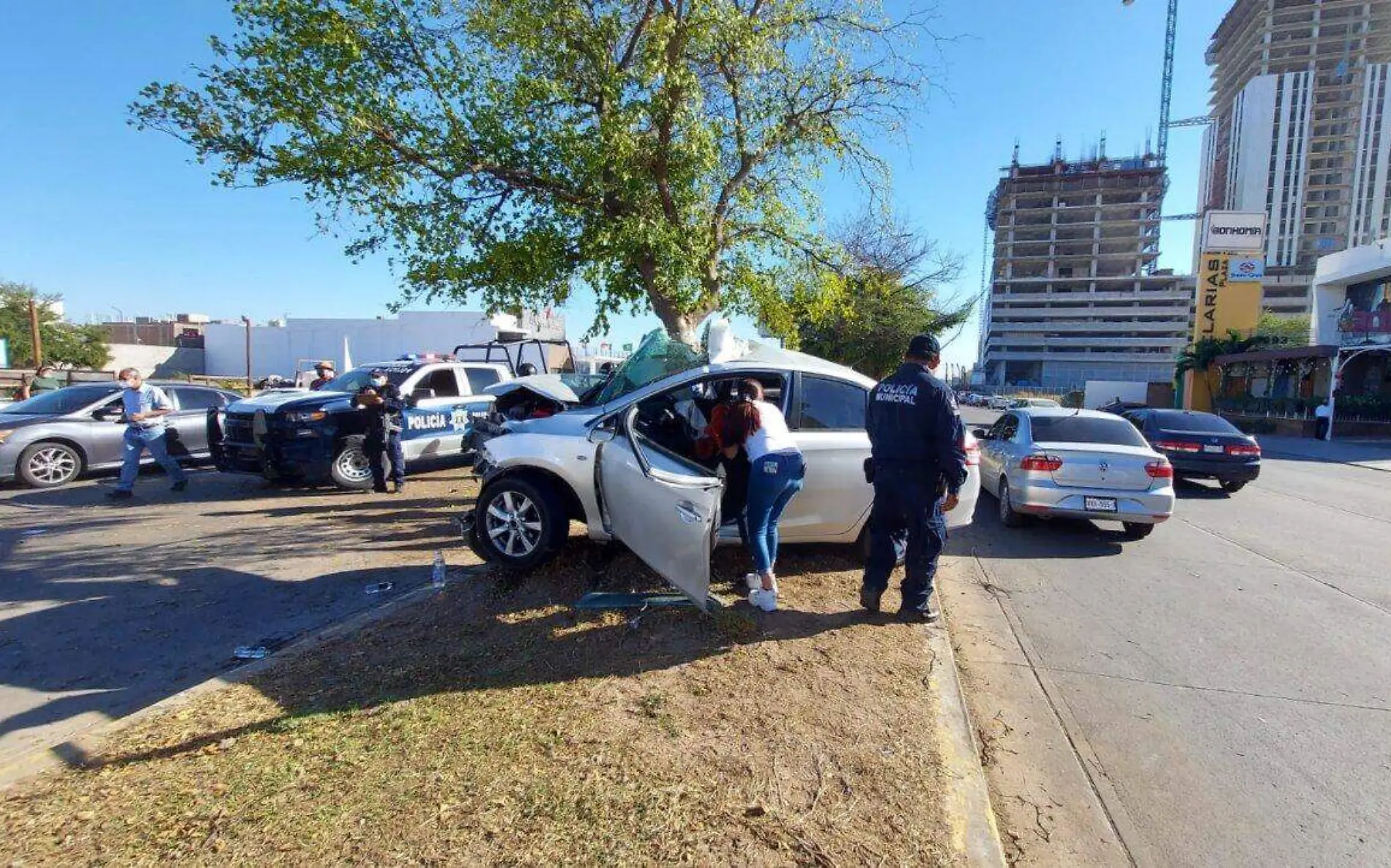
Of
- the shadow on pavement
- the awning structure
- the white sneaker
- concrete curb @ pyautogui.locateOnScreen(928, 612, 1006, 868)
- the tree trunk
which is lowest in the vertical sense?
the shadow on pavement

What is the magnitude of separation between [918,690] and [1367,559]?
7.27m

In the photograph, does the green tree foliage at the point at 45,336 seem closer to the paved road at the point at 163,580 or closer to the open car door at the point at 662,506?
the paved road at the point at 163,580

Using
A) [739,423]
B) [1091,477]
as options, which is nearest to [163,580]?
[739,423]

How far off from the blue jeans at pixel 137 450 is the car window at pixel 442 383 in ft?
11.1

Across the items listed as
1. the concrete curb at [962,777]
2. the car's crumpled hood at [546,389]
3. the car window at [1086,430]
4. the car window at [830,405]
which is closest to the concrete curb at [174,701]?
the car's crumpled hood at [546,389]

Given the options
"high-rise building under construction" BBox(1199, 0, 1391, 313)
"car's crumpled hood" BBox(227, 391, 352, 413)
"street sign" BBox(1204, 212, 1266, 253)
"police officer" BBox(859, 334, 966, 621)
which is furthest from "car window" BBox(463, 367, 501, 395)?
"high-rise building under construction" BBox(1199, 0, 1391, 313)

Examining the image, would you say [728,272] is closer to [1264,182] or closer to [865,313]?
[865,313]

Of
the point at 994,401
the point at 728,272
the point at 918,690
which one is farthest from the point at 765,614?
the point at 994,401

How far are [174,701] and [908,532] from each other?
4.41 metres

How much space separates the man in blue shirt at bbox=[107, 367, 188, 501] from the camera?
28.6ft

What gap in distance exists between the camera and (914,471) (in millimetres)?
4438

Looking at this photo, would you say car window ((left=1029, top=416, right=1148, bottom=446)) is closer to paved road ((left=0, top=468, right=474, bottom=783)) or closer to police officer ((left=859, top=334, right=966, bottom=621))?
police officer ((left=859, top=334, right=966, bottom=621))

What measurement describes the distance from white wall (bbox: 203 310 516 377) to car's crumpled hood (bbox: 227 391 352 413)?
37769 mm

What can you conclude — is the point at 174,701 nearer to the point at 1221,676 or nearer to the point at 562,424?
the point at 562,424
